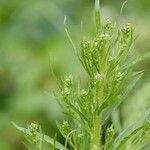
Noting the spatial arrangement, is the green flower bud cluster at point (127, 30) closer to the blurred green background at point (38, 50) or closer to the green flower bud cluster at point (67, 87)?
the green flower bud cluster at point (67, 87)

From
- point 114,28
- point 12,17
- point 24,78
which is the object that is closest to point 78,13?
point 12,17

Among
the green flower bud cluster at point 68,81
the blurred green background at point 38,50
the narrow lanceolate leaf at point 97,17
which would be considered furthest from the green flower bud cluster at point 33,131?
the blurred green background at point 38,50

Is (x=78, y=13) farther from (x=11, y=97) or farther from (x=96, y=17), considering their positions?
(x=96, y=17)

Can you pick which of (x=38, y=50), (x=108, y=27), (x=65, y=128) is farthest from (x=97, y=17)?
(x=38, y=50)

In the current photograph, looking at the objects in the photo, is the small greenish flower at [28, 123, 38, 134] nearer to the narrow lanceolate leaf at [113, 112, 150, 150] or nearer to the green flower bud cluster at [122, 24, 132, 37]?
the narrow lanceolate leaf at [113, 112, 150, 150]

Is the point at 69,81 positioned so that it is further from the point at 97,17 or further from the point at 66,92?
the point at 97,17

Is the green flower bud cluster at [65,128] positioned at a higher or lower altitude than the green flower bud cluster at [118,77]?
lower
